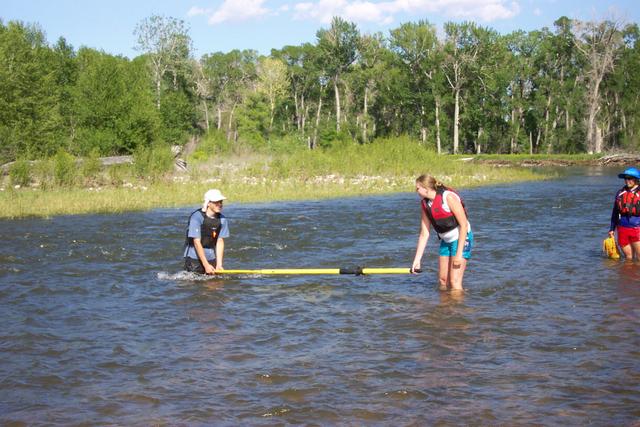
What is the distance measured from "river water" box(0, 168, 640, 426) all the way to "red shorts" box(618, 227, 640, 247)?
1.86 feet

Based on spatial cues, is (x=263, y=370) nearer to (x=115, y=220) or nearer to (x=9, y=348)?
(x=9, y=348)

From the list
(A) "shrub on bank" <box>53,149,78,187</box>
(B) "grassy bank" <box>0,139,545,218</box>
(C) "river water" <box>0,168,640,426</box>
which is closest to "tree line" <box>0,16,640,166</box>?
(B) "grassy bank" <box>0,139,545,218</box>

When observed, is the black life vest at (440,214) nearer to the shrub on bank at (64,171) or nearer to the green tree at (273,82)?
the shrub on bank at (64,171)

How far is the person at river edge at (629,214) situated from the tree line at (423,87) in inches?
1782

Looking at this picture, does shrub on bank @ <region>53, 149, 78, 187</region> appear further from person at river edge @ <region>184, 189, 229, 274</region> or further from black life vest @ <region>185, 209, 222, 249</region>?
black life vest @ <region>185, 209, 222, 249</region>

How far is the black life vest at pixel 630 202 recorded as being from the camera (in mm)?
11625

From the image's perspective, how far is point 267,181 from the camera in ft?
97.8

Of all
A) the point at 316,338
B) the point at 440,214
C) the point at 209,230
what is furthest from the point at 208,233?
the point at 440,214

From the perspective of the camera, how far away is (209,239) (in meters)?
10.7

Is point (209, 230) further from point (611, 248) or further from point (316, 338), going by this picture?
point (611, 248)

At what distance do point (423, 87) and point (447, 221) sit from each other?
2526 inches

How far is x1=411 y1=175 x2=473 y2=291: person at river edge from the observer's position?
927 cm

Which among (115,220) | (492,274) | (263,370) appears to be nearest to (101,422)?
(263,370)

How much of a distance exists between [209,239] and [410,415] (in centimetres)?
555
